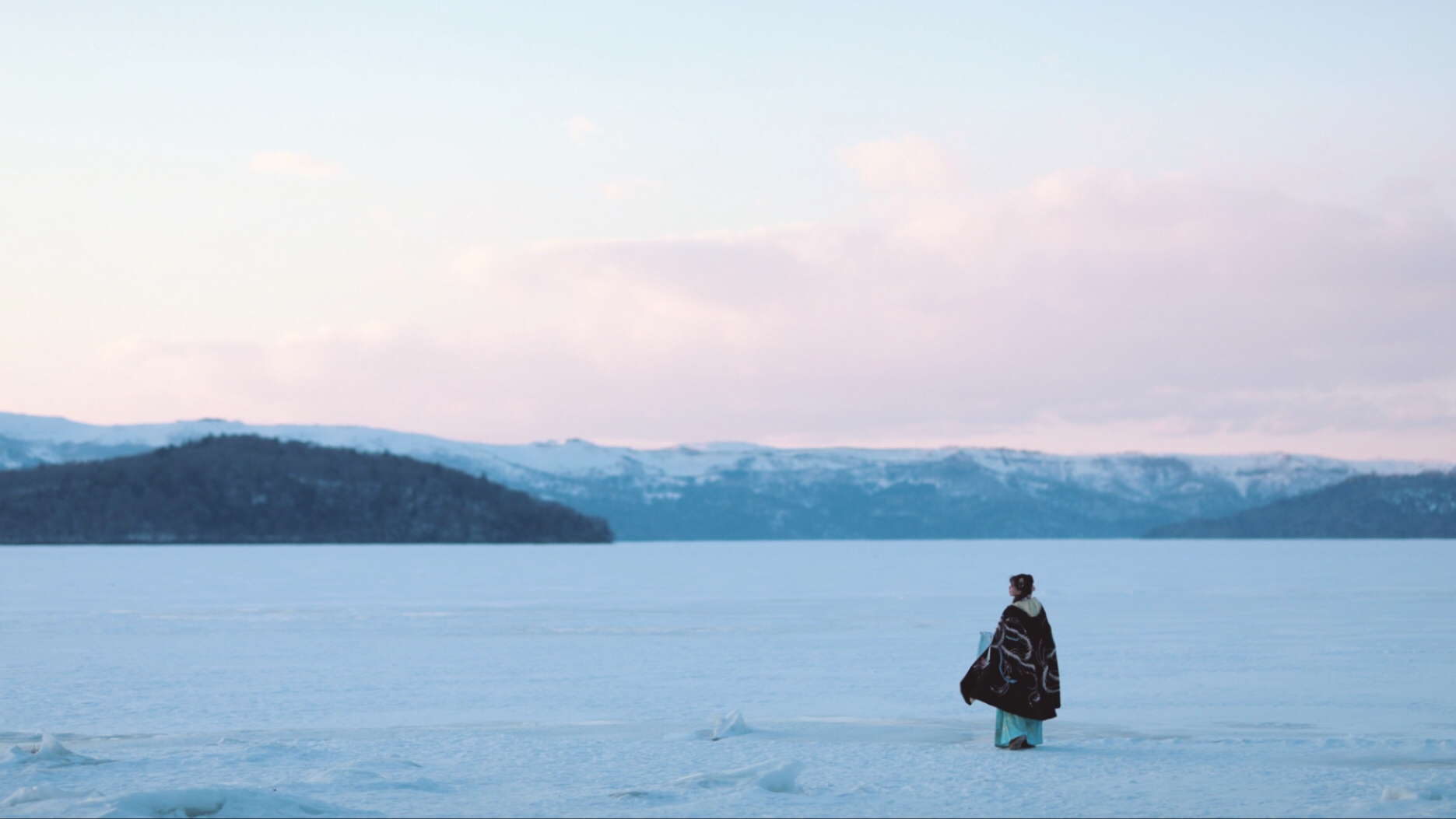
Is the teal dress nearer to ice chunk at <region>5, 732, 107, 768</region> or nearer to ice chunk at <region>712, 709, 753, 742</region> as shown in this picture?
ice chunk at <region>712, 709, 753, 742</region>

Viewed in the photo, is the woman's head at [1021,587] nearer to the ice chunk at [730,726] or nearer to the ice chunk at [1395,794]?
the ice chunk at [730,726]

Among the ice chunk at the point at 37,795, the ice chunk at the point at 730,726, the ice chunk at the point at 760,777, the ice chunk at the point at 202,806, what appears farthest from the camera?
the ice chunk at the point at 730,726

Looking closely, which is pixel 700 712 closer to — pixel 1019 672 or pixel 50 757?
pixel 1019 672

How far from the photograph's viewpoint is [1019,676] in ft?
42.5

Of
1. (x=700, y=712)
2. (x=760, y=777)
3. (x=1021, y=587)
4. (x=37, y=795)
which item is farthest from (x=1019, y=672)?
(x=37, y=795)

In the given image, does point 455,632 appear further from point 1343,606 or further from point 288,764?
point 1343,606

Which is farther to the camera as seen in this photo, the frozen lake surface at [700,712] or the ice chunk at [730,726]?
the ice chunk at [730,726]

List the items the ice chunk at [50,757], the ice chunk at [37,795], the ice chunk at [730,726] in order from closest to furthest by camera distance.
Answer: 1. the ice chunk at [37,795]
2. the ice chunk at [50,757]
3. the ice chunk at [730,726]

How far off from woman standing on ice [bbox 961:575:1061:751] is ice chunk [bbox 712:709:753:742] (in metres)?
2.42

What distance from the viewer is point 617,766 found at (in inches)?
475

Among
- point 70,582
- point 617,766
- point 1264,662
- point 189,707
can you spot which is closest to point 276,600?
point 70,582

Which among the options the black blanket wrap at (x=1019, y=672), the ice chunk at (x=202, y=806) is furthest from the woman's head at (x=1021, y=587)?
the ice chunk at (x=202, y=806)

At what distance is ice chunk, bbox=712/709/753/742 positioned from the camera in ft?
46.1

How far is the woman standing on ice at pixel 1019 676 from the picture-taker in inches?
508
